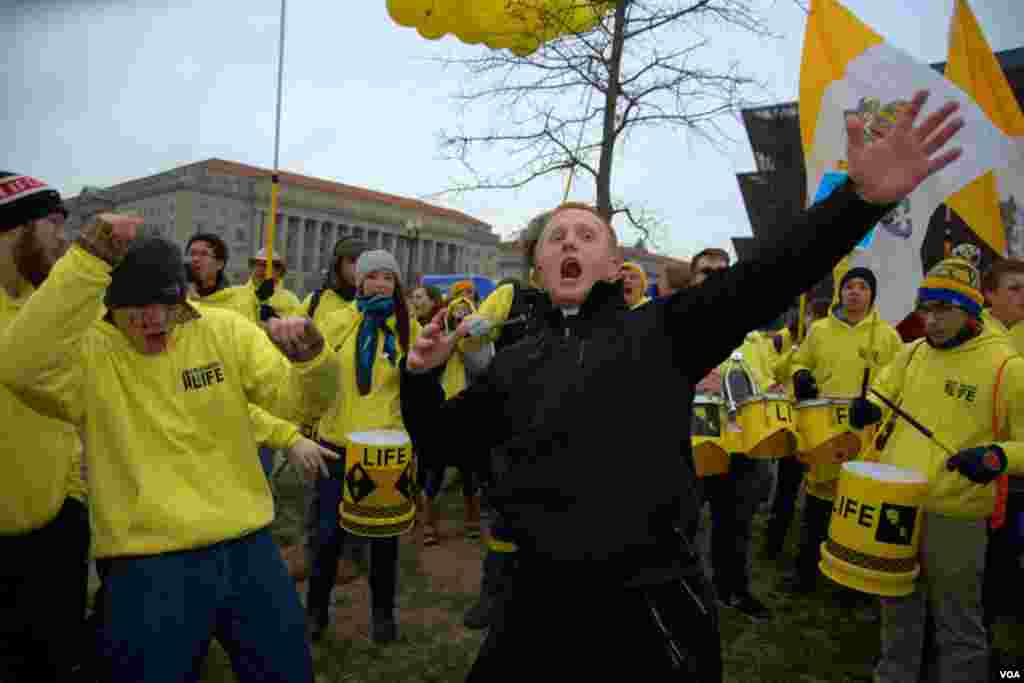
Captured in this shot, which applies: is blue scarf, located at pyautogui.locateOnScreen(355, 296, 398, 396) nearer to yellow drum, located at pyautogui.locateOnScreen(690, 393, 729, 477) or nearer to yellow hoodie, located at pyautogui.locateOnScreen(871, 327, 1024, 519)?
yellow drum, located at pyautogui.locateOnScreen(690, 393, 729, 477)

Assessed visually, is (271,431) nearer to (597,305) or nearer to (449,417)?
(449,417)

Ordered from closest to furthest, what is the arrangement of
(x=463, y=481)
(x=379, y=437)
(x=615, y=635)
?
(x=615, y=635) → (x=379, y=437) → (x=463, y=481)

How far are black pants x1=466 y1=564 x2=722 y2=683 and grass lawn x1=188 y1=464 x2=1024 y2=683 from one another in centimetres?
211

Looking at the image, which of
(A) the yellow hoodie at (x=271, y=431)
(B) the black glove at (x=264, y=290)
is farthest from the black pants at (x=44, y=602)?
(B) the black glove at (x=264, y=290)

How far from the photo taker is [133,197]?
247 ft

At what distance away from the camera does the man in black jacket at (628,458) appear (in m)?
1.61

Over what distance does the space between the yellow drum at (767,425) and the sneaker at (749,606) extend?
3.82ft

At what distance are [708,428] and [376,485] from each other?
211 cm

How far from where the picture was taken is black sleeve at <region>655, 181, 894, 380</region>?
158 centimetres

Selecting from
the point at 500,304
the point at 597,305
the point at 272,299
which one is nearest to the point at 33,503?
the point at 597,305

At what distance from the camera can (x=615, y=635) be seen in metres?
1.80

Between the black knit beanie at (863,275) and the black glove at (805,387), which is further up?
the black knit beanie at (863,275)

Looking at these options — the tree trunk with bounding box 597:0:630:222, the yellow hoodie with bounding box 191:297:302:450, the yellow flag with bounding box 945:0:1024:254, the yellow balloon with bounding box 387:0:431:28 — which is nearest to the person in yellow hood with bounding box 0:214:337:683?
the yellow hoodie with bounding box 191:297:302:450

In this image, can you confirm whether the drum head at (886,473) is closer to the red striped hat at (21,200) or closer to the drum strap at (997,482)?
the drum strap at (997,482)
